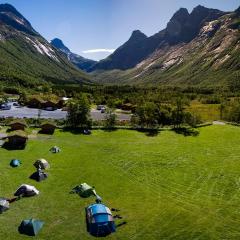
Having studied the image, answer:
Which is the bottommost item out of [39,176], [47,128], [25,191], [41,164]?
[25,191]

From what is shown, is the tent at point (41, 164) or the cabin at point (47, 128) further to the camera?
the cabin at point (47, 128)

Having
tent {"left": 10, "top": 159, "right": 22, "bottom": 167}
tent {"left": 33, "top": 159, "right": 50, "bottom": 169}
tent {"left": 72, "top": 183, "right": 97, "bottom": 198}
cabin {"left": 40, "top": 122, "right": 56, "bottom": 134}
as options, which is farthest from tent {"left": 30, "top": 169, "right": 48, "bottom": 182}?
cabin {"left": 40, "top": 122, "right": 56, "bottom": 134}

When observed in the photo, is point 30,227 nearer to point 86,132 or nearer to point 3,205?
point 3,205

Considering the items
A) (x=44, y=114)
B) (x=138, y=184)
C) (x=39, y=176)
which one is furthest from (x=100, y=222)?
(x=44, y=114)

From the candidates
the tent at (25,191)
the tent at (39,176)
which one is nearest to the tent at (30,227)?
the tent at (25,191)

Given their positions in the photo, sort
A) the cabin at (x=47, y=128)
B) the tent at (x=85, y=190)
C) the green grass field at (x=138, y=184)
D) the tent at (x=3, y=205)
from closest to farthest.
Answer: the green grass field at (x=138, y=184) < the tent at (x=3, y=205) < the tent at (x=85, y=190) < the cabin at (x=47, y=128)

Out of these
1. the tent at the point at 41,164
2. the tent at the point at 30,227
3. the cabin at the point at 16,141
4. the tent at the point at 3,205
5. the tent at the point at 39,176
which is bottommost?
the tent at the point at 30,227

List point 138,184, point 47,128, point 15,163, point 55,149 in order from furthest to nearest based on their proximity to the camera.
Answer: point 47,128
point 55,149
point 15,163
point 138,184

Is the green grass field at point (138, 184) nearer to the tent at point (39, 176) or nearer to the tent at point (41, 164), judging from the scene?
the tent at point (39, 176)
